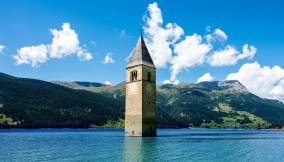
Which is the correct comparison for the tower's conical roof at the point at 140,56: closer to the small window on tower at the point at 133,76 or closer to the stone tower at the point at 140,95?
the stone tower at the point at 140,95

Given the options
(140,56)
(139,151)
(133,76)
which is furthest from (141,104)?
(139,151)

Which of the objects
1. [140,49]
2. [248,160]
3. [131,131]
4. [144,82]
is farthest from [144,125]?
[248,160]

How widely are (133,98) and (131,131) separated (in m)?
8.04

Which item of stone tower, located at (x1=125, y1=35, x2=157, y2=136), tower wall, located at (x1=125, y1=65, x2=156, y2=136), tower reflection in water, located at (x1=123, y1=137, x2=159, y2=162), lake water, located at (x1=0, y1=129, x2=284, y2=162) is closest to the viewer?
tower reflection in water, located at (x1=123, y1=137, x2=159, y2=162)

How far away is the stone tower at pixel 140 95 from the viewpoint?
78.6 metres

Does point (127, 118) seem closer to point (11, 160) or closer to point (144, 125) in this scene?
point (144, 125)

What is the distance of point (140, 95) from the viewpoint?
7881 cm

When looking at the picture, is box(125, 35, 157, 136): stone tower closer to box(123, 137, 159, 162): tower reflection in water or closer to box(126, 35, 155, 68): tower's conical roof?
box(126, 35, 155, 68): tower's conical roof

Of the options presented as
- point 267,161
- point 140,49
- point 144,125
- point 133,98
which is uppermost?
point 140,49

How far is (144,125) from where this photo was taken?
257 ft

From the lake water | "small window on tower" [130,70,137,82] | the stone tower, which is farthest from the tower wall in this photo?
the lake water

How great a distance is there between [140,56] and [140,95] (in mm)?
10243

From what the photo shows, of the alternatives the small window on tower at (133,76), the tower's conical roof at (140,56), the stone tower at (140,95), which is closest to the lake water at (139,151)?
the stone tower at (140,95)

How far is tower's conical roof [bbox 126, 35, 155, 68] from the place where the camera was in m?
82.1
